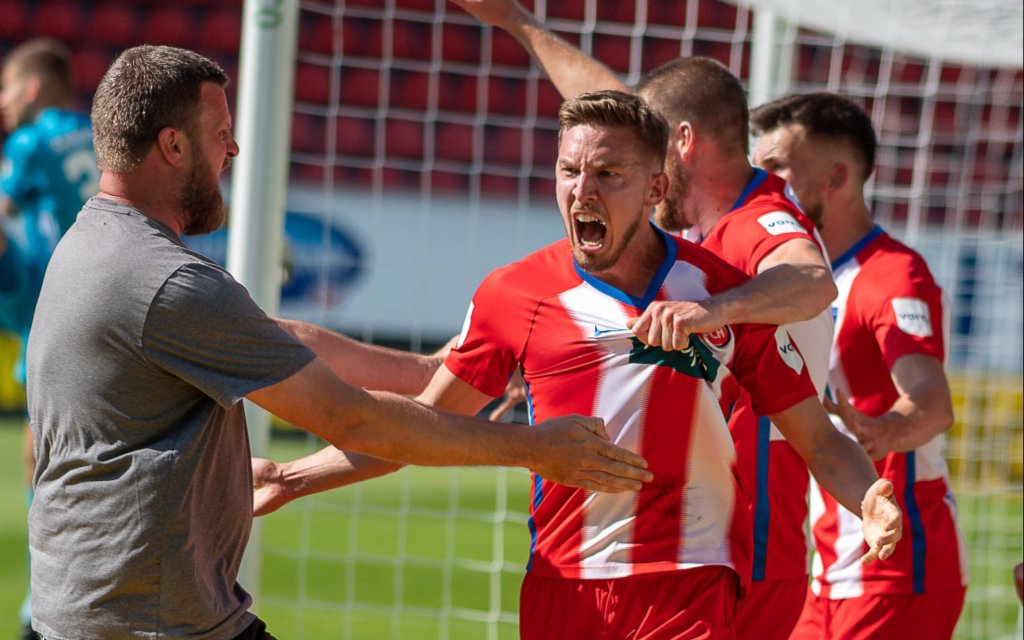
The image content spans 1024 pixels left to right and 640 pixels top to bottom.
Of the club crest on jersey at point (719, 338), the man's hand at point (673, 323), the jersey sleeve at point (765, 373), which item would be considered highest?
the man's hand at point (673, 323)

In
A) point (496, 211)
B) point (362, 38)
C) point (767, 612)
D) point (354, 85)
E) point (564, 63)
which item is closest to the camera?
point (767, 612)

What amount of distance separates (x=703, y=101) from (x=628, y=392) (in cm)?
99

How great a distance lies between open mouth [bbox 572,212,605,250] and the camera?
2775 millimetres

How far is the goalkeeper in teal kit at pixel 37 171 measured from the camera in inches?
245

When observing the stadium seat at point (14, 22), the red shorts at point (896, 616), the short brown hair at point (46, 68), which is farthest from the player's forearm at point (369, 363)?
the stadium seat at point (14, 22)

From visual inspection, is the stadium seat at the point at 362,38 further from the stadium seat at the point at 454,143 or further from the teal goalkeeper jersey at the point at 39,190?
the teal goalkeeper jersey at the point at 39,190

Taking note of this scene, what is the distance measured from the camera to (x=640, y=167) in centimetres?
281

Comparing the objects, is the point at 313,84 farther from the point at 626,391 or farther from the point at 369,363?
the point at 626,391

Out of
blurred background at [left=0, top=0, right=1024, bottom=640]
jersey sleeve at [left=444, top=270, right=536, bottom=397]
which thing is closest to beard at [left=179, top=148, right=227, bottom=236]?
jersey sleeve at [left=444, top=270, right=536, bottom=397]

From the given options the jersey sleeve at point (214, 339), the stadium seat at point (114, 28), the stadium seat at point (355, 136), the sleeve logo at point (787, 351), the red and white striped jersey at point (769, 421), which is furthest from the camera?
the stadium seat at point (114, 28)

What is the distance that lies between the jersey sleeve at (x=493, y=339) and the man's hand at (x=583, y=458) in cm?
25

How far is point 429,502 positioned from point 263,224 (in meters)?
5.27

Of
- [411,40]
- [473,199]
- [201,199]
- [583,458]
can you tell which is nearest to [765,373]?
[583,458]

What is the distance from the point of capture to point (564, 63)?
380 centimetres
